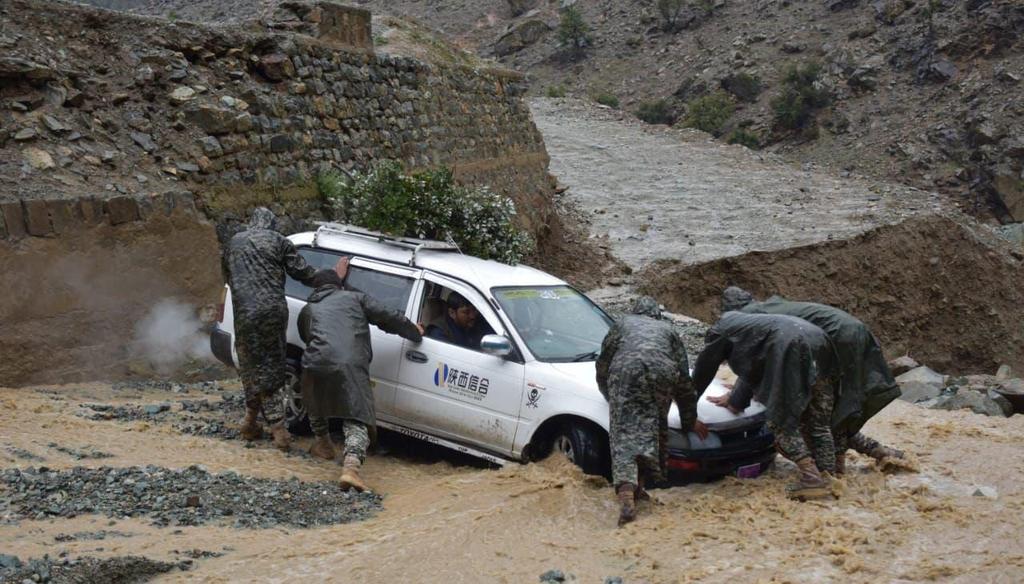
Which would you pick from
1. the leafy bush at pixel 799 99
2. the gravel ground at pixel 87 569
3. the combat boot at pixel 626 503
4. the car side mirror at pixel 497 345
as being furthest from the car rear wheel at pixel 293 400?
the leafy bush at pixel 799 99

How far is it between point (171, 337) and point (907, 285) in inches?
590

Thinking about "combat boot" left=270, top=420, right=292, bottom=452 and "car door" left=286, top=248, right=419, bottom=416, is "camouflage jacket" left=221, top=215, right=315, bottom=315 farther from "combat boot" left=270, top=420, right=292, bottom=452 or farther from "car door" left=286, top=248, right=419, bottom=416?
"combat boot" left=270, top=420, right=292, bottom=452

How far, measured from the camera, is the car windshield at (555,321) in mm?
7383

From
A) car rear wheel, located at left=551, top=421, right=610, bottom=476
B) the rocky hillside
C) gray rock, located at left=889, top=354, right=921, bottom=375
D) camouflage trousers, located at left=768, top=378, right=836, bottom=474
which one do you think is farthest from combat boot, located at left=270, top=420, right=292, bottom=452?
the rocky hillside

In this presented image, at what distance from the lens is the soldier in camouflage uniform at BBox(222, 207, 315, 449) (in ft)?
25.3

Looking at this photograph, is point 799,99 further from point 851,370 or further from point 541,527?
point 541,527

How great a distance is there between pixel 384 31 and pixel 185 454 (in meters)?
12.6

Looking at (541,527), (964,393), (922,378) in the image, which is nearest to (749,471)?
(541,527)

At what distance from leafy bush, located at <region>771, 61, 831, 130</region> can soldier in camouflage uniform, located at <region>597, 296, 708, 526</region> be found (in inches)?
1432

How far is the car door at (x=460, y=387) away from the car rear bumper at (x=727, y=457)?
3.92ft

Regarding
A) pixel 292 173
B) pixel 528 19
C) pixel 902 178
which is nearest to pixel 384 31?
pixel 292 173

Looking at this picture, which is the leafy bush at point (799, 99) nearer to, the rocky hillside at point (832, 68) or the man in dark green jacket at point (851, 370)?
the rocky hillside at point (832, 68)

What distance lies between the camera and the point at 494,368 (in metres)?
7.20

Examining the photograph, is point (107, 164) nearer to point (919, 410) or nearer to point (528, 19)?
point (919, 410)
